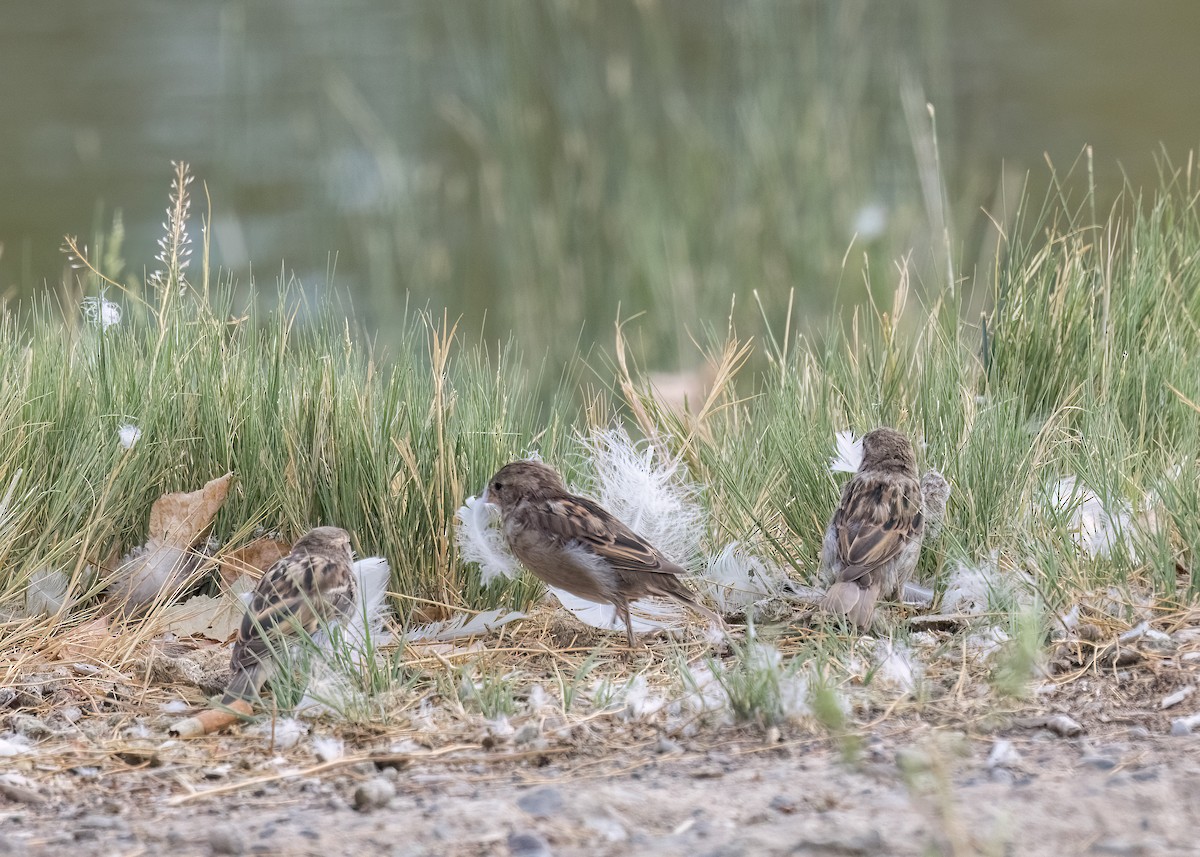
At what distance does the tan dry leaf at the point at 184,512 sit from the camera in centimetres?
398

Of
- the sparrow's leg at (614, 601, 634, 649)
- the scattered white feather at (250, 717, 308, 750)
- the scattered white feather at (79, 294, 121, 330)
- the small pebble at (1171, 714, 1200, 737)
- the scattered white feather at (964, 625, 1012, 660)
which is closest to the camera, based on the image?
the small pebble at (1171, 714, 1200, 737)

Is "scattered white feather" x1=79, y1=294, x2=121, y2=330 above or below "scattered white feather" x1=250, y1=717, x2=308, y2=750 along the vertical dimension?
above

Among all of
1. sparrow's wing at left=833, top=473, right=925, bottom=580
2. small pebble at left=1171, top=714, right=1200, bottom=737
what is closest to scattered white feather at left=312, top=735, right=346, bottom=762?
sparrow's wing at left=833, top=473, right=925, bottom=580

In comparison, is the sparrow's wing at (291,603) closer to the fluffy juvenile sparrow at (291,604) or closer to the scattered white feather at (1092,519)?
the fluffy juvenile sparrow at (291,604)

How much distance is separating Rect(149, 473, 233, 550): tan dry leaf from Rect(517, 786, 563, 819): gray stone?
163cm

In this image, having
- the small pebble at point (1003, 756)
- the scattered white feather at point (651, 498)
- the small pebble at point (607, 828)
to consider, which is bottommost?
the small pebble at point (1003, 756)

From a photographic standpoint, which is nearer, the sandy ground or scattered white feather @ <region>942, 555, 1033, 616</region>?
the sandy ground

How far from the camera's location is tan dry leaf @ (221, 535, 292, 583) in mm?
3984

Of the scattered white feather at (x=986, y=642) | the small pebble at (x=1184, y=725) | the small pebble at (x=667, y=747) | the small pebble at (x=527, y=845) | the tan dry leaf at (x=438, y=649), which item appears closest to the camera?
the small pebble at (x=527, y=845)

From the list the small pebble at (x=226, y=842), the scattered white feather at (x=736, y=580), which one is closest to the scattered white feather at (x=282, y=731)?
the small pebble at (x=226, y=842)

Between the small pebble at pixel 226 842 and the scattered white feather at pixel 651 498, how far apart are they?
1.78 m

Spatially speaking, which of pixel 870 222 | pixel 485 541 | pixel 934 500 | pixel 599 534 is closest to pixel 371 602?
pixel 485 541

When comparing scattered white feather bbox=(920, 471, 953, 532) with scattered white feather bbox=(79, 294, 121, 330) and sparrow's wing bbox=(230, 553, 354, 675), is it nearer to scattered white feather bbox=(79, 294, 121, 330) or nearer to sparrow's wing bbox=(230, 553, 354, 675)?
sparrow's wing bbox=(230, 553, 354, 675)

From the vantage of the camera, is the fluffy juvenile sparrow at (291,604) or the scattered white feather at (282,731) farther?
the fluffy juvenile sparrow at (291,604)
